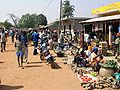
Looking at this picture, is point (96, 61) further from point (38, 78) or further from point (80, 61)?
point (38, 78)

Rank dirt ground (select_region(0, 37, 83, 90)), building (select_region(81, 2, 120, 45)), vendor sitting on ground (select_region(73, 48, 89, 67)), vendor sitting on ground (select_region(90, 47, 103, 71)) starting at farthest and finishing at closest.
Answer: building (select_region(81, 2, 120, 45)) → vendor sitting on ground (select_region(73, 48, 89, 67)) → vendor sitting on ground (select_region(90, 47, 103, 71)) → dirt ground (select_region(0, 37, 83, 90))

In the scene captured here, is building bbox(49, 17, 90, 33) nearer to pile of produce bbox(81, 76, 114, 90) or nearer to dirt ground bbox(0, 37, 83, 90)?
dirt ground bbox(0, 37, 83, 90)

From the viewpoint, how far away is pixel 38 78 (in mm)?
11320

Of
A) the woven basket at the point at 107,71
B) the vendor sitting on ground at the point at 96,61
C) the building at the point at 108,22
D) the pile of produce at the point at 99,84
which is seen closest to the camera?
the pile of produce at the point at 99,84

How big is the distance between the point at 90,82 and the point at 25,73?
10.6 ft

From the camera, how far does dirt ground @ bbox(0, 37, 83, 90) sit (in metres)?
9.92

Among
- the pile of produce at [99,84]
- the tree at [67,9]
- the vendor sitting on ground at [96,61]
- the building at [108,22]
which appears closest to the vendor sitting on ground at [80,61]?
the vendor sitting on ground at [96,61]

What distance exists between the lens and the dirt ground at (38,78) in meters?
9.92

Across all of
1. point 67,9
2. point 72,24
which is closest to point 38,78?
point 72,24

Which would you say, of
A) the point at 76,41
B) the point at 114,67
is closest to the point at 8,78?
the point at 114,67

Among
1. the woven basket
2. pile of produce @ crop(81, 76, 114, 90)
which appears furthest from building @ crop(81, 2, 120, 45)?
pile of produce @ crop(81, 76, 114, 90)

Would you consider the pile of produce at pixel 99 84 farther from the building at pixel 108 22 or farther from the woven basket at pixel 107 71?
the building at pixel 108 22

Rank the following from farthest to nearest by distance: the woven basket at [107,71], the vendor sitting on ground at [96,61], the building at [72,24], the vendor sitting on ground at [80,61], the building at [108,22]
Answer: the building at [72,24] → the building at [108,22] → the vendor sitting on ground at [80,61] → the vendor sitting on ground at [96,61] → the woven basket at [107,71]

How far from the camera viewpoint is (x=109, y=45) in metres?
20.9
